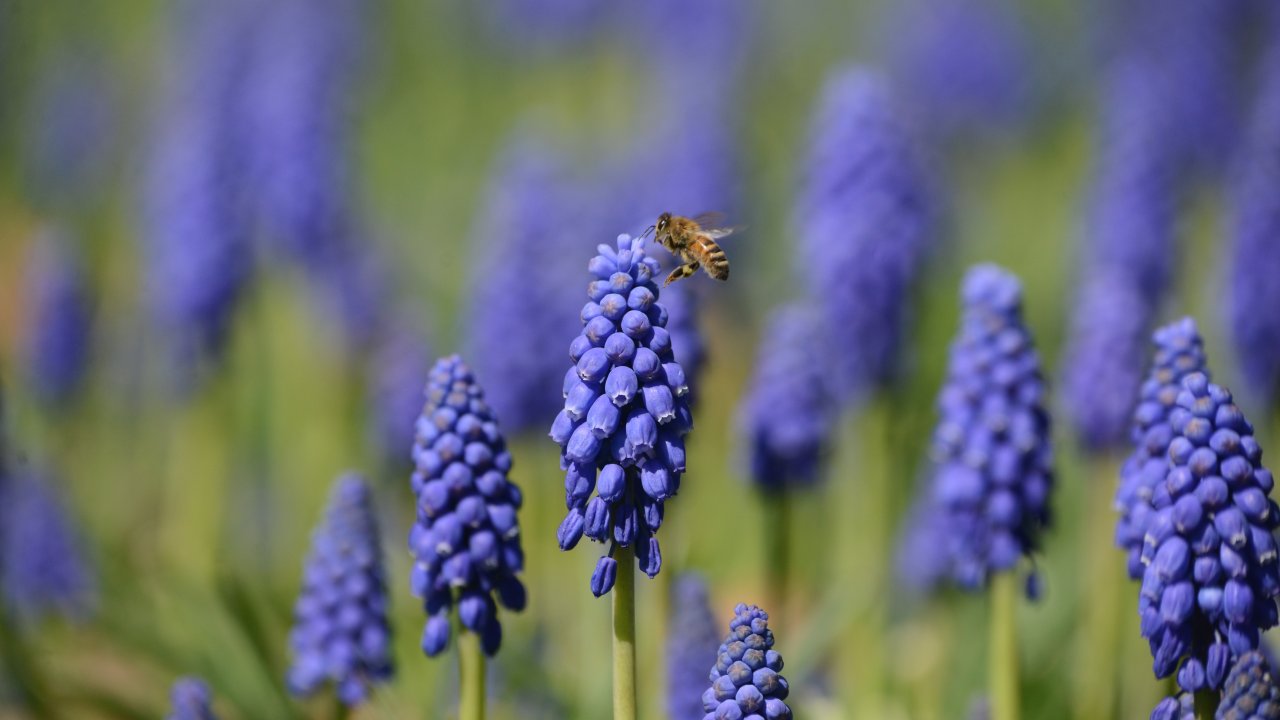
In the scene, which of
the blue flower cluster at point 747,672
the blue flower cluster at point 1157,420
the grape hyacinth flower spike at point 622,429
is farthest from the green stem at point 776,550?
the blue flower cluster at point 747,672

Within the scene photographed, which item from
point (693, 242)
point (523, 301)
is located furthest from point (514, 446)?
point (693, 242)

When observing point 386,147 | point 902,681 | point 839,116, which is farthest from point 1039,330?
point 386,147

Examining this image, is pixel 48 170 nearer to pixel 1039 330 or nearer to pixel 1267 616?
pixel 1039 330

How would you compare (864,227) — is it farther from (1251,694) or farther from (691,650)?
(1251,694)

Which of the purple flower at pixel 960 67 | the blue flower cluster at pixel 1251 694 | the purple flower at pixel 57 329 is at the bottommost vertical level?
the blue flower cluster at pixel 1251 694

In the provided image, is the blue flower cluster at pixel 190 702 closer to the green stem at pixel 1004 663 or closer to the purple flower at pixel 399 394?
the green stem at pixel 1004 663
